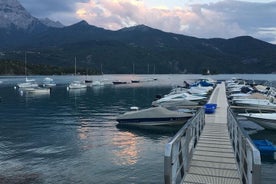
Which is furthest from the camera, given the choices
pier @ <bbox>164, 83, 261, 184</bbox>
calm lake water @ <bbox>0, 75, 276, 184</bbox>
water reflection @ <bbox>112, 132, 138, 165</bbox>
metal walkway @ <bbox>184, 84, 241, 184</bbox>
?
water reflection @ <bbox>112, 132, 138, 165</bbox>

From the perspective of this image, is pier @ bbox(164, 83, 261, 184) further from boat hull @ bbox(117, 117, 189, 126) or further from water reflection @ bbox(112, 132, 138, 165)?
boat hull @ bbox(117, 117, 189, 126)

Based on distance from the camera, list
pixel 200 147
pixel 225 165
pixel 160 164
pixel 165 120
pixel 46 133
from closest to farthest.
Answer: pixel 225 165 → pixel 200 147 → pixel 160 164 → pixel 46 133 → pixel 165 120

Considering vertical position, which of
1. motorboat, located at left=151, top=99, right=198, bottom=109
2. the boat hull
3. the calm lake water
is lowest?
the calm lake water

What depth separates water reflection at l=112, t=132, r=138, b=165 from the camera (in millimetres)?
23203

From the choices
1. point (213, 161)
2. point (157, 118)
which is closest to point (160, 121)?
point (157, 118)

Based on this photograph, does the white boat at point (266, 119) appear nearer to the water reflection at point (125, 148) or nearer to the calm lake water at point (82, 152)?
the calm lake water at point (82, 152)

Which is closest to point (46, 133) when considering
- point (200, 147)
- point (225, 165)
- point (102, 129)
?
point (102, 129)

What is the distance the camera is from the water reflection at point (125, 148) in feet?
76.1

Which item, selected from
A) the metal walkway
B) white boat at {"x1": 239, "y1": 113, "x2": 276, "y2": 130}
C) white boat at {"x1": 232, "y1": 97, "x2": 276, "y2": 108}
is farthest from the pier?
white boat at {"x1": 232, "y1": 97, "x2": 276, "y2": 108}

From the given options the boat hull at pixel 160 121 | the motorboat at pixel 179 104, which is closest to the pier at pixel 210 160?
the boat hull at pixel 160 121

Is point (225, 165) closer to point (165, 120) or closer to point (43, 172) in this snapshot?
point (43, 172)

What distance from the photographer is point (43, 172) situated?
67.5 feet

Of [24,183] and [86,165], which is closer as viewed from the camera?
[24,183]

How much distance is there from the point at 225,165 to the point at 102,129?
23.4 m
